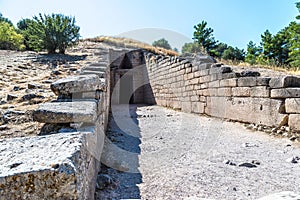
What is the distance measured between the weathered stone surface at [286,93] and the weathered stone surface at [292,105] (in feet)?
0.21

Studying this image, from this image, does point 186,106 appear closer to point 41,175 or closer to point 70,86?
point 70,86

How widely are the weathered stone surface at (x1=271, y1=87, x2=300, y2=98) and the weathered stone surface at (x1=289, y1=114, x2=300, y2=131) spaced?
314 millimetres

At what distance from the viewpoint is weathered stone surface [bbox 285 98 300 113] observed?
3.54 meters

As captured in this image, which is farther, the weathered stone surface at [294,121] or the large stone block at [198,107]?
the large stone block at [198,107]

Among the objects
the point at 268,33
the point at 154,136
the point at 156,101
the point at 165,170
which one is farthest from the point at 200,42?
the point at 165,170

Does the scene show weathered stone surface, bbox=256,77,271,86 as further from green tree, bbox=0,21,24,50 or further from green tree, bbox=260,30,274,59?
green tree, bbox=260,30,274,59

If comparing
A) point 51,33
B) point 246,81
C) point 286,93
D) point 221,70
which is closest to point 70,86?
point 286,93

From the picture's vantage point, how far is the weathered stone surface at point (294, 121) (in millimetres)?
3544

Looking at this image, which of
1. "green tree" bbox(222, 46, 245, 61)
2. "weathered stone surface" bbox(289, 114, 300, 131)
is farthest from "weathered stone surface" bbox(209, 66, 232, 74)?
"green tree" bbox(222, 46, 245, 61)

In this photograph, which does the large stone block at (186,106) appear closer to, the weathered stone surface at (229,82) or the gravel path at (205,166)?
the weathered stone surface at (229,82)

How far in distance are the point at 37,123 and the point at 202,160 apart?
1.91m

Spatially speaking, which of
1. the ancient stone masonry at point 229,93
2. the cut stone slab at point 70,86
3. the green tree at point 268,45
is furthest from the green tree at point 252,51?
the cut stone slab at point 70,86

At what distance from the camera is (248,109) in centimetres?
452

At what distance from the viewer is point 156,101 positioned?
1004 centimetres
